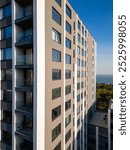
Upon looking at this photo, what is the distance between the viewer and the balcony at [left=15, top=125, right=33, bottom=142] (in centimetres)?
1488

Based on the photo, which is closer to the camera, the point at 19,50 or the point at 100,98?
the point at 19,50

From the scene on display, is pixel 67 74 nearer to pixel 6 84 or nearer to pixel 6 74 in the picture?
pixel 6 74

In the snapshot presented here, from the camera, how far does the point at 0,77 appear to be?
1841 cm

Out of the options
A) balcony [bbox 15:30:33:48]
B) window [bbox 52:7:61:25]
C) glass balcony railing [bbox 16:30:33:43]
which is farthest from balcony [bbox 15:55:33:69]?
window [bbox 52:7:61:25]

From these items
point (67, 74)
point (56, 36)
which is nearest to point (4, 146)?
point (67, 74)

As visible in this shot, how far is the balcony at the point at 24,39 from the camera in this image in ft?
48.5

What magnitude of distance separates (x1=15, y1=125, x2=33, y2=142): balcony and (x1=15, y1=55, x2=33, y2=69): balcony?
20.4ft

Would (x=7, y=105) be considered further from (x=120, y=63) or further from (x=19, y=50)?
(x=120, y=63)

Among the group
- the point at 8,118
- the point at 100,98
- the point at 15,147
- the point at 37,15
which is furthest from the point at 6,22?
the point at 100,98

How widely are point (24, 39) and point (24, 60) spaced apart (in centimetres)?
204

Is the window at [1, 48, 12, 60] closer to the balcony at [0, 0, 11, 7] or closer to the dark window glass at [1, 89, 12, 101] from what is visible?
the dark window glass at [1, 89, 12, 101]

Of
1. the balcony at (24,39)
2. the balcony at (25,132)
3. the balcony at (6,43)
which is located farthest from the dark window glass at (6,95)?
the balcony at (24,39)

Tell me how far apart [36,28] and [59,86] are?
7.75 meters

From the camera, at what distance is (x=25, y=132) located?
1558 cm
